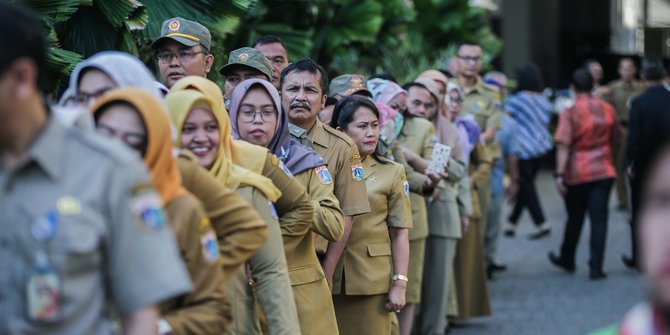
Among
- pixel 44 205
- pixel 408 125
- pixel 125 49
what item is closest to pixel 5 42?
pixel 44 205

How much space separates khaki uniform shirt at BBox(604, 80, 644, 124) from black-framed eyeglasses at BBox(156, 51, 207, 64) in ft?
36.5

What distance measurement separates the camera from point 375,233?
753 cm

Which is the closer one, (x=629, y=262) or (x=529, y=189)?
(x=629, y=262)

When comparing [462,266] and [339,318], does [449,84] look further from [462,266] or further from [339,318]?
[339,318]

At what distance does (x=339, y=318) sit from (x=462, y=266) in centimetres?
365

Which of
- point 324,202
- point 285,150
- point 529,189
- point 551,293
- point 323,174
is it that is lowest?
point 551,293

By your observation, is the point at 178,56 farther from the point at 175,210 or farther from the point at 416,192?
the point at 175,210

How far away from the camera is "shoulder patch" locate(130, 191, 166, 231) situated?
3.28 metres

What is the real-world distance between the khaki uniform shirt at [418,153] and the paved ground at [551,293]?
178 cm

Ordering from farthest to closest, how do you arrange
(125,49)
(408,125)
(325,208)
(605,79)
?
1. (605,79)
2. (408,125)
3. (125,49)
4. (325,208)

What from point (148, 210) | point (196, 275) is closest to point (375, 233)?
point (196, 275)

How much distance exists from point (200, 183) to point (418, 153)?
511 centimetres

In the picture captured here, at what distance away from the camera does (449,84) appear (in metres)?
11.4

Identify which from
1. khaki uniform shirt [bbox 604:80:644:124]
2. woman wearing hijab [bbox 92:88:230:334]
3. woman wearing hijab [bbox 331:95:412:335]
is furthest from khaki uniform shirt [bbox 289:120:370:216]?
khaki uniform shirt [bbox 604:80:644:124]
